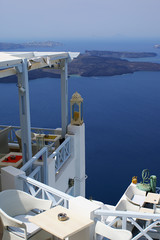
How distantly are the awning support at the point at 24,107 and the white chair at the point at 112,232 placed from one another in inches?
89.9

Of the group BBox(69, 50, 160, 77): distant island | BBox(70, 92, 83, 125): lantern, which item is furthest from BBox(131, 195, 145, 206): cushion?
BBox(69, 50, 160, 77): distant island

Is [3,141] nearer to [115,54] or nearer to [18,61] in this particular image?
[18,61]

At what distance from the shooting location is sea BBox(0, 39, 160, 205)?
1446 inches

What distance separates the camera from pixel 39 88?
69.4 metres

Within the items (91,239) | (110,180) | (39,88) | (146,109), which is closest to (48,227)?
(91,239)

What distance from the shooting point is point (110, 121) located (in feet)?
172

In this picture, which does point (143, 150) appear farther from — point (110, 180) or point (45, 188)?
point (45, 188)

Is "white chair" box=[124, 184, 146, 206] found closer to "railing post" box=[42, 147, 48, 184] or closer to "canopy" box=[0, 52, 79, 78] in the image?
"railing post" box=[42, 147, 48, 184]

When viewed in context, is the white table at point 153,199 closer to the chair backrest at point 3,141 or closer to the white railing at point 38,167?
the white railing at point 38,167

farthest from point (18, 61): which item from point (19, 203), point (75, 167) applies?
point (75, 167)

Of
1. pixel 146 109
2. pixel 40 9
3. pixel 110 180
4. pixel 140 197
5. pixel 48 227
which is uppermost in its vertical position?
pixel 40 9

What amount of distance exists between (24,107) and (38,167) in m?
1.05

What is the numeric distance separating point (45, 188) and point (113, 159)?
3785 cm

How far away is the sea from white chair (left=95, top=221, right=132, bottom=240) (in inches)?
1147
